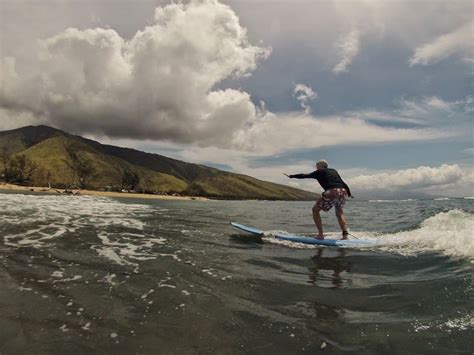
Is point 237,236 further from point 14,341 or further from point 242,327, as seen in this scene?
point 14,341

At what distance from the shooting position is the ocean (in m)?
5.31

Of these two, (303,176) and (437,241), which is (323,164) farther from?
(437,241)

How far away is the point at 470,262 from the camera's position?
10.6 metres

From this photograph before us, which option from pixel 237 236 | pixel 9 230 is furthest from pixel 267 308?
pixel 9 230

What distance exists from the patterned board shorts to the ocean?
433cm

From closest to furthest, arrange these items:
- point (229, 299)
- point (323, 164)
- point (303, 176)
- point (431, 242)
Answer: point (229, 299)
point (431, 242)
point (303, 176)
point (323, 164)

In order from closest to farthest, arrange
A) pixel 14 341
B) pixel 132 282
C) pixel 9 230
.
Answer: pixel 14 341 → pixel 132 282 → pixel 9 230

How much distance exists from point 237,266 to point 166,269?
2306 millimetres

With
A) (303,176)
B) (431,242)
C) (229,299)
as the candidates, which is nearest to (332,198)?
(303,176)

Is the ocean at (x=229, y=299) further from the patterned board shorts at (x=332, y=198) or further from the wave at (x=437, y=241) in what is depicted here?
the patterned board shorts at (x=332, y=198)

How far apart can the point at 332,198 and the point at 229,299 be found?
1160 centimetres

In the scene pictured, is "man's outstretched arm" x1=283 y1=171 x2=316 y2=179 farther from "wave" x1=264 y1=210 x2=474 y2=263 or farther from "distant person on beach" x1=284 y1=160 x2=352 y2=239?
"wave" x1=264 y1=210 x2=474 y2=263

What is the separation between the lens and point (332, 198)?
1755cm

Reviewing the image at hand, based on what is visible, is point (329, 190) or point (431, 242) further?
point (329, 190)
